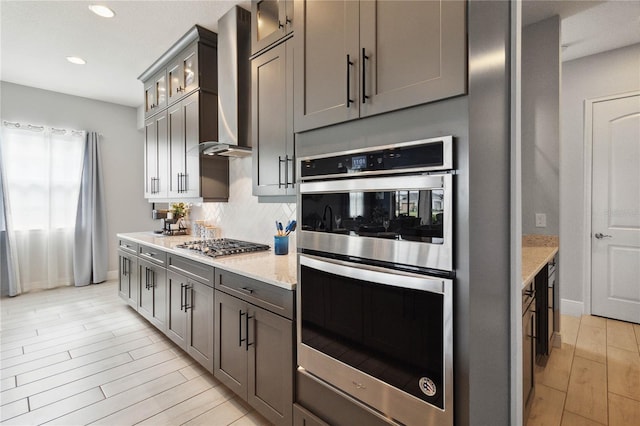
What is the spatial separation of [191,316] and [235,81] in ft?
6.43

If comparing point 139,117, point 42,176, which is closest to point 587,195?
point 139,117

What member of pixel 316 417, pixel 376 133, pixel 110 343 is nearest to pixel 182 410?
pixel 316 417

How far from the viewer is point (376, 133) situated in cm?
122

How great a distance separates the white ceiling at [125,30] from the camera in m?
2.52

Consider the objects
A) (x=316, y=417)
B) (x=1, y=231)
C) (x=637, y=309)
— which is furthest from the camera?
(x=1, y=231)

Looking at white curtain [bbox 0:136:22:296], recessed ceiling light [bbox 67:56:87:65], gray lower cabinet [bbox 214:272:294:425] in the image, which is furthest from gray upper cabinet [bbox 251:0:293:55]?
white curtain [bbox 0:136:22:296]

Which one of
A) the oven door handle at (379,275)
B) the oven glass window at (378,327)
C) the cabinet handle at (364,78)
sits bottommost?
the oven glass window at (378,327)

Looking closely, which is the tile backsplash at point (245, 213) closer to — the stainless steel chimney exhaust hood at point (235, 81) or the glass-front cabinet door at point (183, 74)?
the stainless steel chimney exhaust hood at point (235, 81)

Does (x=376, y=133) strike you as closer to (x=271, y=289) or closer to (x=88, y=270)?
(x=271, y=289)

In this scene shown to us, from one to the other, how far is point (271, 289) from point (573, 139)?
12.8ft

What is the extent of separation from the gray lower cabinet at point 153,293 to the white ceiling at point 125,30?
2237 millimetres

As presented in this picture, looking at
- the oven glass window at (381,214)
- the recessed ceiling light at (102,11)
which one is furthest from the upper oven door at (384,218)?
the recessed ceiling light at (102,11)

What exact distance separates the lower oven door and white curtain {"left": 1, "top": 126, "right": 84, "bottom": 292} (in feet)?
16.3

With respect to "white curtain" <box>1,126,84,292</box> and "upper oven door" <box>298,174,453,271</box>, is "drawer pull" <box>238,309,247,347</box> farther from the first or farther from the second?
"white curtain" <box>1,126,84,292</box>
